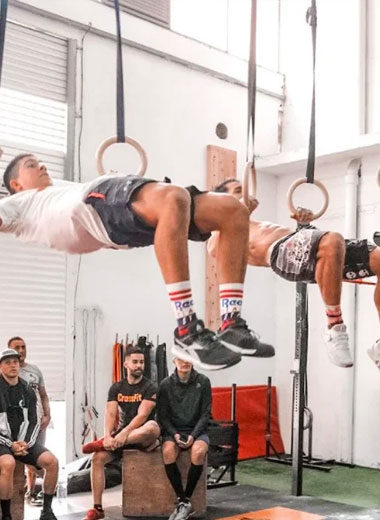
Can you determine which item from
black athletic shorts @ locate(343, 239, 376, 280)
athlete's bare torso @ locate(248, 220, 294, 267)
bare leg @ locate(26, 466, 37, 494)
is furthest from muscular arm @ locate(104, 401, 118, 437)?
black athletic shorts @ locate(343, 239, 376, 280)

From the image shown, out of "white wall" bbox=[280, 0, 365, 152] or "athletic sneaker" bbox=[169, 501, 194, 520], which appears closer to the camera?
"athletic sneaker" bbox=[169, 501, 194, 520]

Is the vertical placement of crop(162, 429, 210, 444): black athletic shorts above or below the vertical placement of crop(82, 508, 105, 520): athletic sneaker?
above

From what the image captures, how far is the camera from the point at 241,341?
2.58m

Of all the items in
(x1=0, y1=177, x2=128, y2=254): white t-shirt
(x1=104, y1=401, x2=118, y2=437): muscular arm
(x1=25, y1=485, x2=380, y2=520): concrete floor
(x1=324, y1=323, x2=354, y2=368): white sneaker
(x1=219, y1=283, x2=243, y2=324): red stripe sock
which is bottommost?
(x1=25, y1=485, x2=380, y2=520): concrete floor

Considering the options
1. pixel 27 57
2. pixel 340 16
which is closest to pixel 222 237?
pixel 27 57

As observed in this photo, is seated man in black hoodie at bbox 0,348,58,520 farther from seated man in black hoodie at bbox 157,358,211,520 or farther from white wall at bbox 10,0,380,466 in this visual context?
white wall at bbox 10,0,380,466

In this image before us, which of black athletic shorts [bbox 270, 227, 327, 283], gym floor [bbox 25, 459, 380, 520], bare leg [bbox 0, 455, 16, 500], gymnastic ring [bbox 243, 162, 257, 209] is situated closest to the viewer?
gymnastic ring [bbox 243, 162, 257, 209]

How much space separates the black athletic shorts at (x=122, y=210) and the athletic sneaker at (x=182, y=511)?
3.22 metres

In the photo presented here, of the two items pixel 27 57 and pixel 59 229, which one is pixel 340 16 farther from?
pixel 59 229

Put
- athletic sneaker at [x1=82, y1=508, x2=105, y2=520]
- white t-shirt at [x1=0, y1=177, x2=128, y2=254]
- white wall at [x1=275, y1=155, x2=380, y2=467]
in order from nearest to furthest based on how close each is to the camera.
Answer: white t-shirt at [x1=0, y1=177, x2=128, y2=254]
athletic sneaker at [x1=82, y1=508, x2=105, y2=520]
white wall at [x1=275, y1=155, x2=380, y2=467]

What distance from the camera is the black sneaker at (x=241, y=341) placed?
257cm

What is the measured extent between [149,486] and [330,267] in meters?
2.82

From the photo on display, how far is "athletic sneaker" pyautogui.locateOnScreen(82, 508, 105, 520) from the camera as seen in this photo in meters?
5.29

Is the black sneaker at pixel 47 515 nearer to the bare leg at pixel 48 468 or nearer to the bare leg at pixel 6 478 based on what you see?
the bare leg at pixel 48 468
